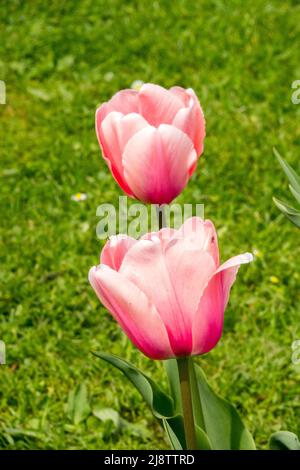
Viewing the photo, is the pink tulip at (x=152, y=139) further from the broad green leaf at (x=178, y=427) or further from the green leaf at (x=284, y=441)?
the green leaf at (x=284, y=441)

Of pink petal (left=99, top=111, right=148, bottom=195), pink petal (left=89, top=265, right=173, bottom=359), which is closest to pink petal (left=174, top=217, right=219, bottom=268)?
pink petal (left=89, top=265, right=173, bottom=359)

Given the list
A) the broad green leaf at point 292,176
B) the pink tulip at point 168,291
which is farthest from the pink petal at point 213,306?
the broad green leaf at point 292,176

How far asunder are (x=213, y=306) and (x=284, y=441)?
0.50 metres

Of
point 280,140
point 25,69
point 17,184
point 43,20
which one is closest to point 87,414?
point 17,184

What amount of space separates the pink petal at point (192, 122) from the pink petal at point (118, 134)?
0.22ft

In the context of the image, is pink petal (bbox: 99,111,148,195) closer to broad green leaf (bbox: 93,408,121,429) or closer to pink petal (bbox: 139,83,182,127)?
pink petal (bbox: 139,83,182,127)

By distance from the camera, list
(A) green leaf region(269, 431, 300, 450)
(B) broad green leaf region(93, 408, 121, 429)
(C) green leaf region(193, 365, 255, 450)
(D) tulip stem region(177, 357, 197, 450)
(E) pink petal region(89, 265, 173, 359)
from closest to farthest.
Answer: (E) pink petal region(89, 265, 173, 359), (D) tulip stem region(177, 357, 197, 450), (A) green leaf region(269, 431, 300, 450), (C) green leaf region(193, 365, 255, 450), (B) broad green leaf region(93, 408, 121, 429)

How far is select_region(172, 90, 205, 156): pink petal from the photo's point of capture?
1.61m

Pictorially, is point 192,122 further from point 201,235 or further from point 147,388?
point 147,388

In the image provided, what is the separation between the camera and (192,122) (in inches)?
64.1

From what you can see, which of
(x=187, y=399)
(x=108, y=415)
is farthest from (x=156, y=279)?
(x=108, y=415)

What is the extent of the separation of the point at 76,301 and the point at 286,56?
1744mm

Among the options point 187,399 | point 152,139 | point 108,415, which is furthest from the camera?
point 108,415

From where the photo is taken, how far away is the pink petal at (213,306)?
1.36 metres
